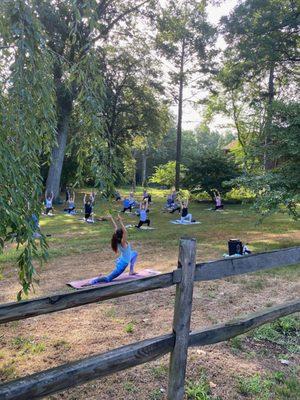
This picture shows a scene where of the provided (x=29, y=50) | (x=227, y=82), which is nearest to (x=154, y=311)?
(x=29, y=50)

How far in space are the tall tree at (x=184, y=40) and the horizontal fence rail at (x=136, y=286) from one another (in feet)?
81.3

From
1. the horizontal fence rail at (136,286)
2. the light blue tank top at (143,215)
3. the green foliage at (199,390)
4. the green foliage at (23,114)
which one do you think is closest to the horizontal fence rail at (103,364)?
the horizontal fence rail at (136,286)

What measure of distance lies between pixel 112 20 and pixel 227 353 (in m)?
25.1

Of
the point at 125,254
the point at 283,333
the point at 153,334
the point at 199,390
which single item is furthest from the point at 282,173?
the point at 199,390

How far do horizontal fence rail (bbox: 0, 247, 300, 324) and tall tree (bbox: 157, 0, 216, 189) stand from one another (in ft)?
81.3

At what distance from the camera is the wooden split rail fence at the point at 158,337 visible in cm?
250

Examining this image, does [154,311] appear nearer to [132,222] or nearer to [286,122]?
[286,122]

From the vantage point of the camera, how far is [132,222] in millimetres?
19844

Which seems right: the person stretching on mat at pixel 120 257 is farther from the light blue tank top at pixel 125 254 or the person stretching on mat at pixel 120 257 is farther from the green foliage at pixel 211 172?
the green foliage at pixel 211 172

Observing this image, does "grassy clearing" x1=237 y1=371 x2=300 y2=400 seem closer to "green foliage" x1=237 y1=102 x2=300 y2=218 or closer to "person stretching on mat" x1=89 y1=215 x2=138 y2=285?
"person stretching on mat" x1=89 y1=215 x2=138 y2=285

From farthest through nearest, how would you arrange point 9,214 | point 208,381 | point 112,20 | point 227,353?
point 112,20 < point 227,353 < point 208,381 < point 9,214

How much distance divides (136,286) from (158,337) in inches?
19.4

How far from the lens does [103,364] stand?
274cm

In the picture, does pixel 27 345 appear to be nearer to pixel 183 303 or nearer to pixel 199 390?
pixel 199 390
